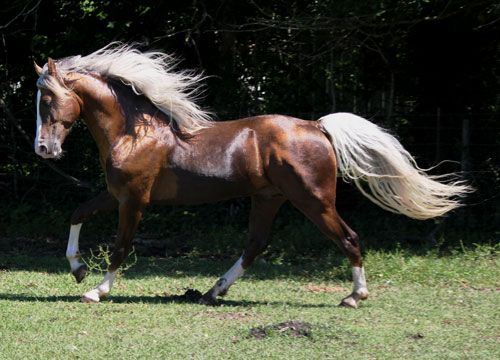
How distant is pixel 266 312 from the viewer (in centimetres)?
734

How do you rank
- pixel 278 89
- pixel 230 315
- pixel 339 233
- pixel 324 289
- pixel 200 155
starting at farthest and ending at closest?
pixel 278 89 < pixel 324 289 < pixel 200 155 < pixel 339 233 < pixel 230 315

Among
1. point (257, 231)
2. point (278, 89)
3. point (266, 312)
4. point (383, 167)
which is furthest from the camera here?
point (278, 89)

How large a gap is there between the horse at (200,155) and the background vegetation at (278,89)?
362 centimetres

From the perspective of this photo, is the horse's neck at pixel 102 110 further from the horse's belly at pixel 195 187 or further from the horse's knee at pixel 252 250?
the horse's knee at pixel 252 250

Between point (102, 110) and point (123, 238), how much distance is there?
119 cm

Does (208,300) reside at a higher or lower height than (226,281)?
lower

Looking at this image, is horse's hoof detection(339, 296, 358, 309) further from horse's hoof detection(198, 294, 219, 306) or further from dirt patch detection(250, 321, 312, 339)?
dirt patch detection(250, 321, 312, 339)

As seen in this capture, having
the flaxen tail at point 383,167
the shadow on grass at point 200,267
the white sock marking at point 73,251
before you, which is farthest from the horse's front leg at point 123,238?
the flaxen tail at point 383,167

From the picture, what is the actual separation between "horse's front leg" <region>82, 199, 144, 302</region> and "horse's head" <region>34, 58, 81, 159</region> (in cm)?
80

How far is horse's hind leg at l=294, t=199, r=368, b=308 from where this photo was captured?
24.9 feet

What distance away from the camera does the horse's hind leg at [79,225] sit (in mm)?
7988

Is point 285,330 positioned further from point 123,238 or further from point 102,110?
point 102,110

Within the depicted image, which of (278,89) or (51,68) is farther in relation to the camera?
(278,89)

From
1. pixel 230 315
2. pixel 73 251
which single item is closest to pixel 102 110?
pixel 73 251
